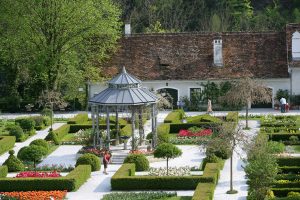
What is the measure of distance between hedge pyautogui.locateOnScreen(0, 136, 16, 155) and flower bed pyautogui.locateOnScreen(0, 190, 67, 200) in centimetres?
1199

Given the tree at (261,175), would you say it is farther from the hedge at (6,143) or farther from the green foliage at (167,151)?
the hedge at (6,143)

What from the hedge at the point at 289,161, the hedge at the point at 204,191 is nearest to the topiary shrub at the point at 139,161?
the hedge at the point at 204,191

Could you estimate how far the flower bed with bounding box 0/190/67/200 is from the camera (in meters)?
33.8

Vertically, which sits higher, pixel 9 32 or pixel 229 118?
pixel 9 32

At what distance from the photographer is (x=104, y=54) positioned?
69125 mm

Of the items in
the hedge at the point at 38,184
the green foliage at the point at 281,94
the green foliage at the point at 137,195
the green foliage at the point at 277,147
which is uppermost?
the green foliage at the point at 281,94

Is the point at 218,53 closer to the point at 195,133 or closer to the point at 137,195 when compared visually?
the point at 195,133

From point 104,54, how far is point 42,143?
24.6m

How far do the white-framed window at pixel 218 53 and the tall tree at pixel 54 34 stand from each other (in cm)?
889

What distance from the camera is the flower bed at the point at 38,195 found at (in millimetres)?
33812

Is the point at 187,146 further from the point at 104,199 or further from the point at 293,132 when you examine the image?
the point at 104,199

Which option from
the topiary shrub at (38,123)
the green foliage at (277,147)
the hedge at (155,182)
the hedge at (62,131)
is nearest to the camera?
the hedge at (155,182)

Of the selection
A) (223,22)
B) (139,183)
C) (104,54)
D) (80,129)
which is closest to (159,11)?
(223,22)

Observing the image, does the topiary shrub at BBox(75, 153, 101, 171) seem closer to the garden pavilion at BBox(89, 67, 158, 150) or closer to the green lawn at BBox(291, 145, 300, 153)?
the garden pavilion at BBox(89, 67, 158, 150)
